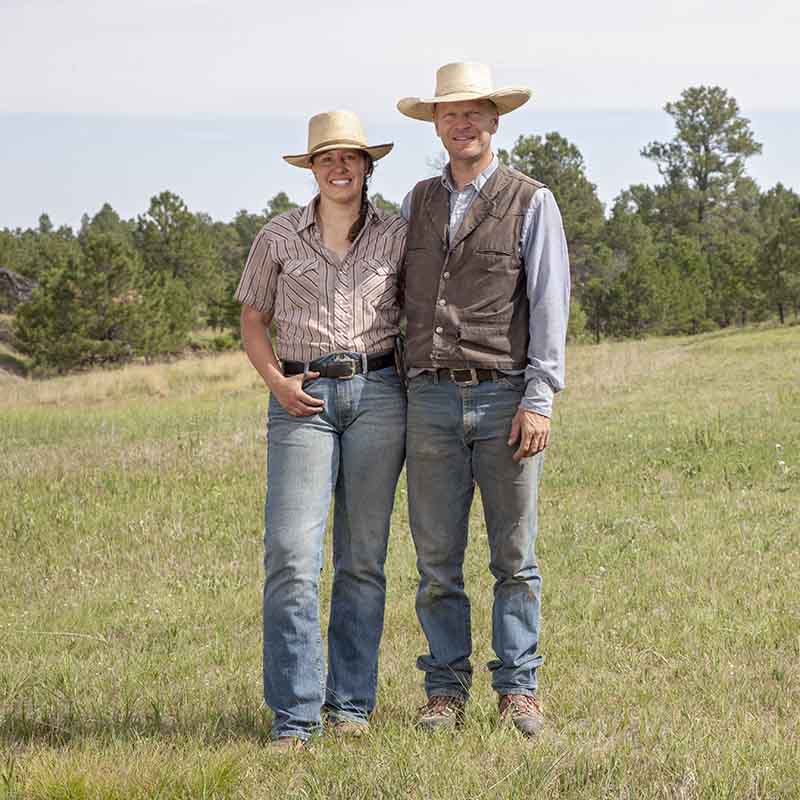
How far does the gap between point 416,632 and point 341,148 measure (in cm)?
274

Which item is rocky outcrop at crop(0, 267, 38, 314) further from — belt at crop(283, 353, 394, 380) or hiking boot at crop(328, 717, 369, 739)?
hiking boot at crop(328, 717, 369, 739)

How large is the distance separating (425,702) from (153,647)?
1701 millimetres

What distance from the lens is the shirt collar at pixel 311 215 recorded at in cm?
443

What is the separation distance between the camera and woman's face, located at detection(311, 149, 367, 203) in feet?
14.4

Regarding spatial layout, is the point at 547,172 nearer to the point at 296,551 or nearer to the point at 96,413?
the point at 96,413

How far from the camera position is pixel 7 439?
1870cm

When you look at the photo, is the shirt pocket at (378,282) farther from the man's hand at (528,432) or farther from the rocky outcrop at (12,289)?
the rocky outcrop at (12,289)

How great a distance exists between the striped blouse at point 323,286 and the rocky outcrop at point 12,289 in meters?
52.5

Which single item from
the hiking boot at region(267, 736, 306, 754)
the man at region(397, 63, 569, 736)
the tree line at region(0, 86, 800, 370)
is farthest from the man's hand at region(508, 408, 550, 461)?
the tree line at region(0, 86, 800, 370)

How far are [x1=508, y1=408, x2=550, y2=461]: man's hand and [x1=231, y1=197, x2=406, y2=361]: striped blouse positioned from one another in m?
0.55

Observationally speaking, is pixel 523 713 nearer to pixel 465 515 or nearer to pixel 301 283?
pixel 465 515

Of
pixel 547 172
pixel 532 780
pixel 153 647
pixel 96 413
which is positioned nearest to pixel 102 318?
pixel 96 413

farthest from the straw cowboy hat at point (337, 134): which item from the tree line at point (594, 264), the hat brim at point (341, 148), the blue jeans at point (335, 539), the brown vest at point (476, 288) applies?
the tree line at point (594, 264)

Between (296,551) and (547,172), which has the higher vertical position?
(547,172)
